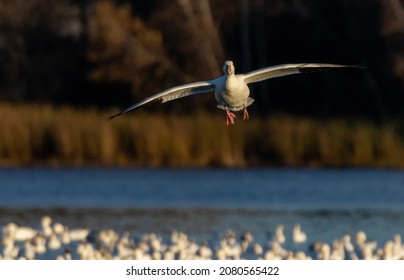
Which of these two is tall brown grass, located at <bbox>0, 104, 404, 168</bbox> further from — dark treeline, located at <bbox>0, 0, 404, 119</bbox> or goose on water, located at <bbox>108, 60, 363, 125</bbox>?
goose on water, located at <bbox>108, 60, 363, 125</bbox>

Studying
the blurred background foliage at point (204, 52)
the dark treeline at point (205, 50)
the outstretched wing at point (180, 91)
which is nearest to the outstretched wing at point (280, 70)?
the outstretched wing at point (180, 91)

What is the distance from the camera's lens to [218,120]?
25.2 metres

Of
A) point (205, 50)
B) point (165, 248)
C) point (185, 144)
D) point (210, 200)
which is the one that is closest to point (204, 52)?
point (205, 50)

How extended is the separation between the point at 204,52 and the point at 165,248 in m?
15.8

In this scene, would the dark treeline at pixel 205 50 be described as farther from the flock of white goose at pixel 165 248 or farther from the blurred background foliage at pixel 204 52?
the flock of white goose at pixel 165 248

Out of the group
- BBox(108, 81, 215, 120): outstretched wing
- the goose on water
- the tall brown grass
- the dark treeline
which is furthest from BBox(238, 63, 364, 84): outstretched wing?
the dark treeline

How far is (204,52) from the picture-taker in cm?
3020

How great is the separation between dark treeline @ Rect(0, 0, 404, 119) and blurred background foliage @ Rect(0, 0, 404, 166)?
25 millimetres

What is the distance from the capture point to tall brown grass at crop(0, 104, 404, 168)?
79.2 ft

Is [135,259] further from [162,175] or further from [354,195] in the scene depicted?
[162,175]

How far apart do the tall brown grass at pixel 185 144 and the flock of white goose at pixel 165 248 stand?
825 centimetres

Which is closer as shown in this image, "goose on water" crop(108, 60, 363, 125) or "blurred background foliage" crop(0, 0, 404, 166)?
"goose on water" crop(108, 60, 363, 125)

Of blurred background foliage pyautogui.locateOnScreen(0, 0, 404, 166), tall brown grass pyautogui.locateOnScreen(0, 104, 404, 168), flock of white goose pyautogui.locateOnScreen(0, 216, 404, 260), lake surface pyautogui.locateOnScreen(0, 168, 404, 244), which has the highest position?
blurred background foliage pyautogui.locateOnScreen(0, 0, 404, 166)

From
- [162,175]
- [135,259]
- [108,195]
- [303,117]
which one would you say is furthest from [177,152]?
[135,259]
